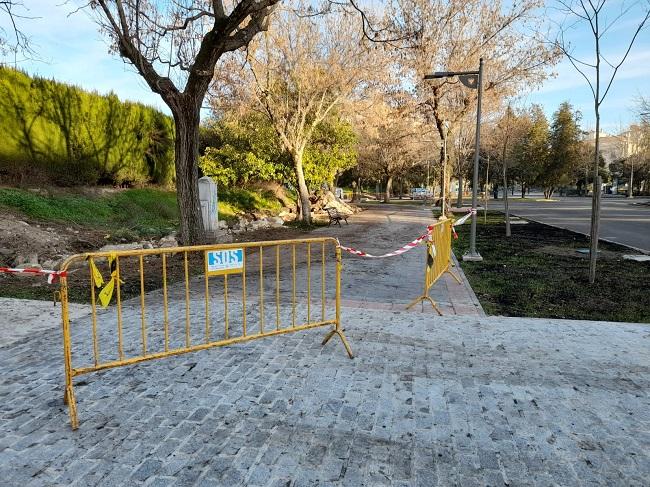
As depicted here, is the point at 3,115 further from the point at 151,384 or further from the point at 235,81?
the point at 151,384

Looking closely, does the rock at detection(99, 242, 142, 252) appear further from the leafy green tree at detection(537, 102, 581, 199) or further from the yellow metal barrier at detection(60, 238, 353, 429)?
the leafy green tree at detection(537, 102, 581, 199)

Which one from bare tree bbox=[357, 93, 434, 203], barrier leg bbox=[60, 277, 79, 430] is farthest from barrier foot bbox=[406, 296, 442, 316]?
bare tree bbox=[357, 93, 434, 203]

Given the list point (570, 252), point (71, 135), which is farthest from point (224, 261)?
point (71, 135)

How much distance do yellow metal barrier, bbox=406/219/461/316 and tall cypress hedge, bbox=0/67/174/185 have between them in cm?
1149

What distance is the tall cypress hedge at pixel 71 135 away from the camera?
12289mm

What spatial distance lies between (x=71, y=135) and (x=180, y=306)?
10061 mm

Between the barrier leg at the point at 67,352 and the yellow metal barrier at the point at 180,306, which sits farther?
the yellow metal barrier at the point at 180,306

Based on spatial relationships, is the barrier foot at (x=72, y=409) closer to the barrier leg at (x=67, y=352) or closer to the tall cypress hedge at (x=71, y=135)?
the barrier leg at (x=67, y=352)

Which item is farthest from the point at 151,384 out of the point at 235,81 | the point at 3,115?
the point at 235,81

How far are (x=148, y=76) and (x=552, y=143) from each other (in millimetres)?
60674

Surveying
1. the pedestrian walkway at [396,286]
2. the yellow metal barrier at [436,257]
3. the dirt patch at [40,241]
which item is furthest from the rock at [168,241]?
the yellow metal barrier at [436,257]

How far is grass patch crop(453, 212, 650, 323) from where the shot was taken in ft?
21.7

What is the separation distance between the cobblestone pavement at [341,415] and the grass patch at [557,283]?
1.49 meters

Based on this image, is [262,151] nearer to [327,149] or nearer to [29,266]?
[327,149]
